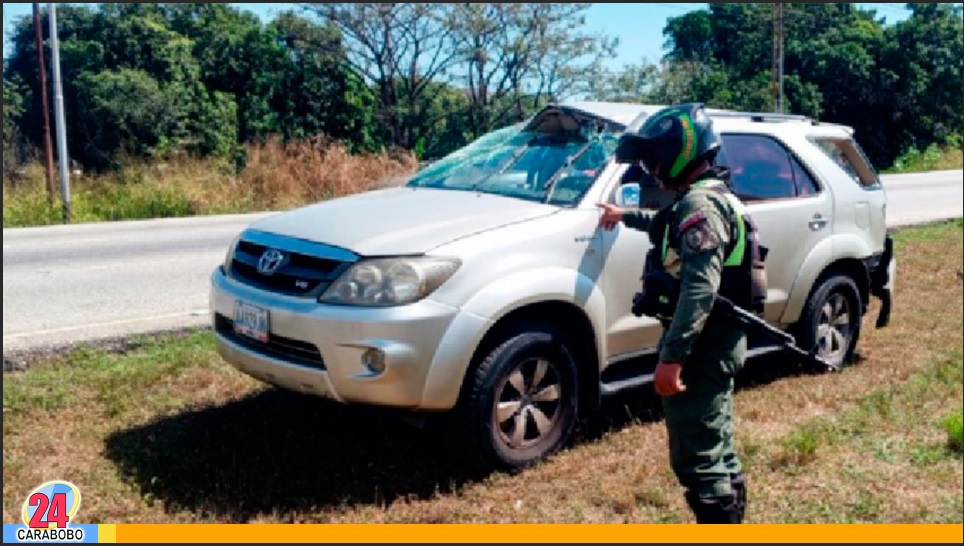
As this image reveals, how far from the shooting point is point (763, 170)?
Answer: 225 inches

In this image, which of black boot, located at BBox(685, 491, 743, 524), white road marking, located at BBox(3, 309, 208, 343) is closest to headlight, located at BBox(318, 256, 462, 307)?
black boot, located at BBox(685, 491, 743, 524)

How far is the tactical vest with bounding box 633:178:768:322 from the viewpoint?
3361 mm

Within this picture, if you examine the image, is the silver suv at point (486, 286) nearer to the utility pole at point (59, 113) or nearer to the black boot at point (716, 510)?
the black boot at point (716, 510)

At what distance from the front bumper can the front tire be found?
0.15m

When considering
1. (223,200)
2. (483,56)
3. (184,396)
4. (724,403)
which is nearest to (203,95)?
(483,56)

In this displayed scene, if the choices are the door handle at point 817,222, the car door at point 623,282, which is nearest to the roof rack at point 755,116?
the door handle at point 817,222

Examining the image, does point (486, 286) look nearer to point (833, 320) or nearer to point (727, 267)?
point (727, 267)

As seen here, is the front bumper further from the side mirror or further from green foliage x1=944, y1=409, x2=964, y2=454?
green foliage x1=944, y1=409, x2=964, y2=454

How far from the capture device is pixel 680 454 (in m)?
3.49

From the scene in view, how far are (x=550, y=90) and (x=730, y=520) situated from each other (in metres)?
35.2

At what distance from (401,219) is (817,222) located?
281 centimetres

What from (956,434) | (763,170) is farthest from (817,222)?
(956,434)

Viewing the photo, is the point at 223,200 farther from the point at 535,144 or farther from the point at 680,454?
the point at 680,454

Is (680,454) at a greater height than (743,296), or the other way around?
(743,296)
